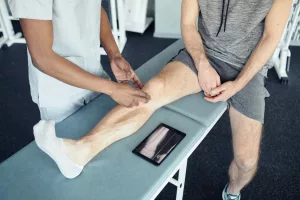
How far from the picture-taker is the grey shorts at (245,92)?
1.24 metres

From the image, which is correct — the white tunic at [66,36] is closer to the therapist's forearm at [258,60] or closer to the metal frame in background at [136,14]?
the therapist's forearm at [258,60]

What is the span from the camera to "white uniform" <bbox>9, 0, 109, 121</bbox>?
82 cm

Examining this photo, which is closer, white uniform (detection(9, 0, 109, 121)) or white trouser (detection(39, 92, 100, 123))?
white uniform (detection(9, 0, 109, 121))

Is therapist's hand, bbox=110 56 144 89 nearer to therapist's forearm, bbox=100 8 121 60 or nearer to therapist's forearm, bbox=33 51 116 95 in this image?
therapist's forearm, bbox=100 8 121 60

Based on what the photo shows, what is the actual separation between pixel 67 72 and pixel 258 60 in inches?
32.5

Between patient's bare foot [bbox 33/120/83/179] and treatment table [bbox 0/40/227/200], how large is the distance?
0.04 meters

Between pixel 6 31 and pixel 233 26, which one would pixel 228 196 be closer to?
pixel 233 26

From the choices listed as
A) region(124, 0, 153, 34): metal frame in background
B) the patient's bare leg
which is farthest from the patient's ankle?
region(124, 0, 153, 34): metal frame in background

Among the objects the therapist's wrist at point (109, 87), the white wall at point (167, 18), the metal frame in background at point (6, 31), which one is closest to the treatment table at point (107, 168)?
the therapist's wrist at point (109, 87)

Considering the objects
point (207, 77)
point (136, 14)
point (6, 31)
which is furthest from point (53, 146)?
point (6, 31)

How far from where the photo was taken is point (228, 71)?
1.35 meters

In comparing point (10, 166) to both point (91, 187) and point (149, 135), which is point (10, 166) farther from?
point (149, 135)

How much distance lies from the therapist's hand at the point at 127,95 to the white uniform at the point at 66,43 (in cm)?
25

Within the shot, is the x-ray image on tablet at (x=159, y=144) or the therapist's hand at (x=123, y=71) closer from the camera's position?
the x-ray image on tablet at (x=159, y=144)
